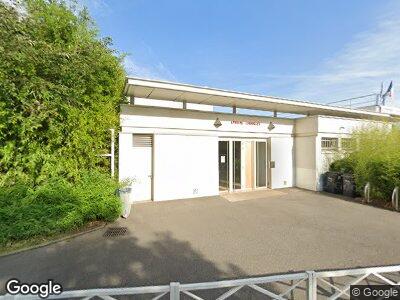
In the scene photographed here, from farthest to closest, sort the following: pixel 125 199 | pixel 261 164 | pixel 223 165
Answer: pixel 261 164, pixel 223 165, pixel 125 199

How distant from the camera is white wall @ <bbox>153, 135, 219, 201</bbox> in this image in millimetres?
8828

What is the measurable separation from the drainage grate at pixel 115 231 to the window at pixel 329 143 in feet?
31.3

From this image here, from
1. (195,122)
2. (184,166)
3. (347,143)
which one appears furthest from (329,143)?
(184,166)

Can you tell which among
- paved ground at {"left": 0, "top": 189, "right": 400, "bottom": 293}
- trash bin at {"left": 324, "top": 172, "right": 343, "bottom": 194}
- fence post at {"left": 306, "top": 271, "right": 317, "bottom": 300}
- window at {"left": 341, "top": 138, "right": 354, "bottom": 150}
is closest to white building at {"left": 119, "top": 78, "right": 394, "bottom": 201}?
window at {"left": 341, "top": 138, "right": 354, "bottom": 150}

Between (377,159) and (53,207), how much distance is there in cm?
1037

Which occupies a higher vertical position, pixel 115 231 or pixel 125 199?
pixel 125 199

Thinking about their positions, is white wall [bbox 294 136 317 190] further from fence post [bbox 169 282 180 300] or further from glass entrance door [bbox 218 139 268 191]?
fence post [bbox 169 282 180 300]

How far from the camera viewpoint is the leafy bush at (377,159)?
27.0 feet

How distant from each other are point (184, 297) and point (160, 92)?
7.09 meters

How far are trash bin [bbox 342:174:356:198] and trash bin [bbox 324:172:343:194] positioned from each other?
294mm

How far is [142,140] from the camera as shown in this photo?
345 inches

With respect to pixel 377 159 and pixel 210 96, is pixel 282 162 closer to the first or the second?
pixel 377 159

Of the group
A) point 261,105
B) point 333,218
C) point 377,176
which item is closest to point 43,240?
point 333,218

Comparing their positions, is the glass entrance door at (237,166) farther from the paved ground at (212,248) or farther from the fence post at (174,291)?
the fence post at (174,291)
